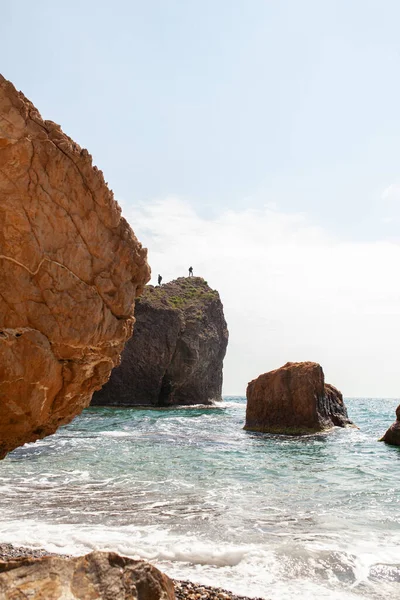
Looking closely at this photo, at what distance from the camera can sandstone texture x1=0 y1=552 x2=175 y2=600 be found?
138 inches

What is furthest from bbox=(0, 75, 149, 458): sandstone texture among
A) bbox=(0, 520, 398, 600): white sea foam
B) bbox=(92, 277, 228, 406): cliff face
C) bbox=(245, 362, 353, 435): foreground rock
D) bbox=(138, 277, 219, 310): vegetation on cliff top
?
bbox=(138, 277, 219, 310): vegetation on cliff top

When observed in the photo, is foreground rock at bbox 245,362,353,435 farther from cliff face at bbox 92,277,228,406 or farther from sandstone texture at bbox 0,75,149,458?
cliff face at bbox 92,277,228,406

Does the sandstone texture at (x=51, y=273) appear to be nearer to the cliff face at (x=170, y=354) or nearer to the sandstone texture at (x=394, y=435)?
the sandstone texture at (x=394, y=435)

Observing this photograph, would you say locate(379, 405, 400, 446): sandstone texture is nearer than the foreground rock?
Yes

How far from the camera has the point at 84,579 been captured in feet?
12.3

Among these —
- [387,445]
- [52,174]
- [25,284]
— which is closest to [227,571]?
[25,284]

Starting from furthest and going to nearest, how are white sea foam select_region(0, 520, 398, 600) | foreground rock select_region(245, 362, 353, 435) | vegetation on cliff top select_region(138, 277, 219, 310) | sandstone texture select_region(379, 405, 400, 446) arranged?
vegetation on cliff top select_region(138, 277, 219, 310) < foreground rock select_region(245, 362, 353, 435) < sandstone texture select_region(379, 405, 400, 446) < white sea foam select_region(0, 520, 398, 600)

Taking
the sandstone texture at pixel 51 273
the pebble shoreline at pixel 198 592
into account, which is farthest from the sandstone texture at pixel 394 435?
the sandstone texture at pixel 51 273

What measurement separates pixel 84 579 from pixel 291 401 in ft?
75.0

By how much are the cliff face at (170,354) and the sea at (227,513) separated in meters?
41.2

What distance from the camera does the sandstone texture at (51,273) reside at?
589 centimetres

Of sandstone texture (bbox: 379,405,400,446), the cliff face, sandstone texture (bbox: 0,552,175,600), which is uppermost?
the cliff face

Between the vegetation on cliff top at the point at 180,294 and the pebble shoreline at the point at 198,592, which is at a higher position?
the vegetation on cliff top at the point at 180,294

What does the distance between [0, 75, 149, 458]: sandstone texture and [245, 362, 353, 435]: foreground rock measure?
782 inches
